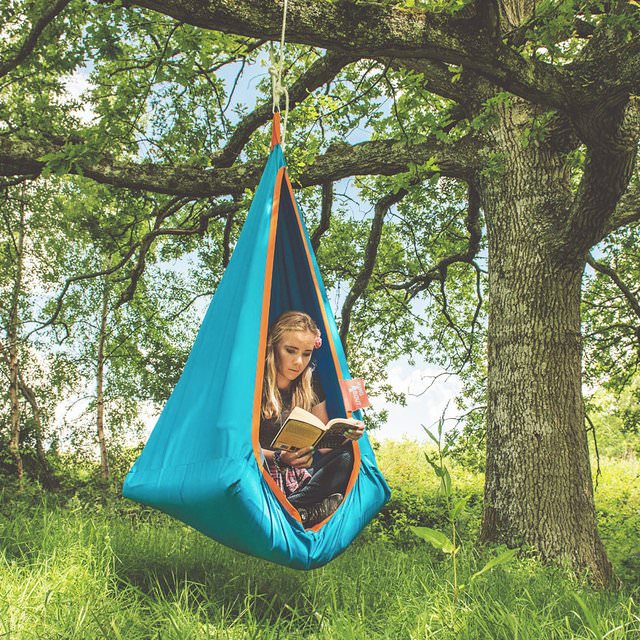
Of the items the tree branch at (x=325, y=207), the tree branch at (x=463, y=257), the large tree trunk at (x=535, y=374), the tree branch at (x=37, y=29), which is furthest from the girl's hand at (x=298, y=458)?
the tree branch at (x=463, y=257)

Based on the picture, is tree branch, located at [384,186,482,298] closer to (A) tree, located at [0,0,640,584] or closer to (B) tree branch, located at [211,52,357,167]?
(A) tree, located at [0,0,640,584]

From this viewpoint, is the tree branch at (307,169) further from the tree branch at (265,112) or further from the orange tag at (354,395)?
the orange tag at (354,395)

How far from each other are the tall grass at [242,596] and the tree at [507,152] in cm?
54

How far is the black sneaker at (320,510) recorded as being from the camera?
2.19 meters

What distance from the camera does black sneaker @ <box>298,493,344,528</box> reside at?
2.19 metres

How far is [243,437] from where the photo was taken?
186 centimetres

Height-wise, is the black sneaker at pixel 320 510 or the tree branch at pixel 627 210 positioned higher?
the tree branch at pixel 627 210

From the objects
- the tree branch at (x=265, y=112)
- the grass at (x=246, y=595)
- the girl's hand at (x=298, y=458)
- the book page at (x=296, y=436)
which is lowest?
the grass at (x=246, y=595)

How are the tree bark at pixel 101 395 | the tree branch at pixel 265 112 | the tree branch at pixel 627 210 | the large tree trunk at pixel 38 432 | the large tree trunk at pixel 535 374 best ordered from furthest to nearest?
the tree bark at pixel 101 395 < the large tree trunk at pixel 38 432 < the tree branch at pixel 265 112 < the tree branch at pixel 627 210 < the large tree trunk at pixel 535 374

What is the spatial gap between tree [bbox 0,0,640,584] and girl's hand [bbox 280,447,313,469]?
137 cm

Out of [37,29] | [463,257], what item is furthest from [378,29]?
[463,257]

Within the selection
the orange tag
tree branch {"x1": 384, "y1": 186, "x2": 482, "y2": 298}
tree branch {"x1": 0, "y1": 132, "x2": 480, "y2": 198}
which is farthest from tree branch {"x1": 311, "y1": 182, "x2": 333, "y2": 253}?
the orange tag

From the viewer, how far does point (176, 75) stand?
3506 mm

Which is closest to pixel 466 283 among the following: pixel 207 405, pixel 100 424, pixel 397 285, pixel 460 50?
pixel 397 285
